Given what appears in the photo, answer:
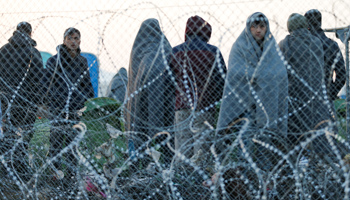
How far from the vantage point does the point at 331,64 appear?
12.2 feet

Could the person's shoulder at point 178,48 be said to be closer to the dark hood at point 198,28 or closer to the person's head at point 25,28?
the dark hood at point 198,28

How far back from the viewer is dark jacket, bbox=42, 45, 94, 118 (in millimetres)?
4477

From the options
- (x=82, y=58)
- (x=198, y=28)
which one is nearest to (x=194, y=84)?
(x=198, y=28)

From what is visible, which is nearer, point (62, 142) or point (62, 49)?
point (62, 142)

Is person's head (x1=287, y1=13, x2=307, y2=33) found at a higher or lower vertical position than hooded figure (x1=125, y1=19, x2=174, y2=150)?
lower

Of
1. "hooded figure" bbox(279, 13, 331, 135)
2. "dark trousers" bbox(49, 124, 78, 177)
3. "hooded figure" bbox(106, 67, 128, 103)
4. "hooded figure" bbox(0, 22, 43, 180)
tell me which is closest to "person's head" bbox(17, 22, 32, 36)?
"hooded figure" bbox(0, 22, 43, 180)

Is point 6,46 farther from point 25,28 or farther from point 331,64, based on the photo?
point 331,64

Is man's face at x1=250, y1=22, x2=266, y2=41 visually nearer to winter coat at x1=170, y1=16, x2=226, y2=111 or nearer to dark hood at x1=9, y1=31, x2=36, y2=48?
winter coat at x1=170, y1=16, x2=226, y2=111

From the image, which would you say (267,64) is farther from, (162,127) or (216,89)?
(162,127)

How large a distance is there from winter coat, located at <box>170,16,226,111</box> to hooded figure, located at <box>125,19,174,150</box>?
0.61 feet

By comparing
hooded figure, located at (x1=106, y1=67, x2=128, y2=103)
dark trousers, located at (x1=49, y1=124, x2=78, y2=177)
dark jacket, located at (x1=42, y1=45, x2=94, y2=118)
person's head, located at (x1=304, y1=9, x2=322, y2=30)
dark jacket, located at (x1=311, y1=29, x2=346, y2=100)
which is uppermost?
dark jacket, located at (x1=42, y1=45, x2=94, y2=118)

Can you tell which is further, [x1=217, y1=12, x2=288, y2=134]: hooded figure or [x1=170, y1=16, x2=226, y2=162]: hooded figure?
[x1=170, y1=16, x2=226, y2=162]: hooded figure

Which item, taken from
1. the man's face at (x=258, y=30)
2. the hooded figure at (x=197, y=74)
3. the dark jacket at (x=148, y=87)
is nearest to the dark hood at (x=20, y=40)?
the dark jacket at (x=148, y=87)

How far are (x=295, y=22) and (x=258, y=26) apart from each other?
1.18ft
